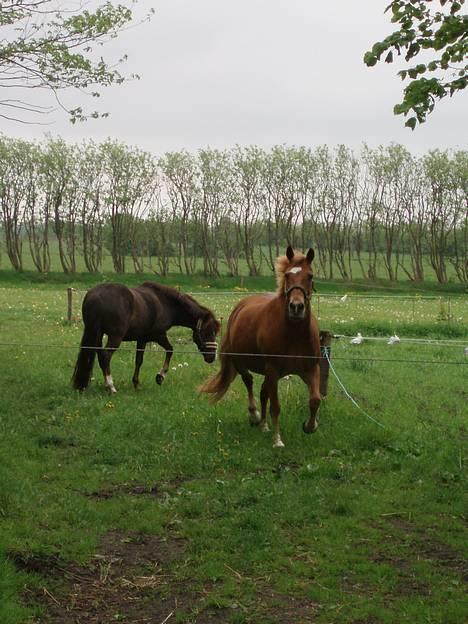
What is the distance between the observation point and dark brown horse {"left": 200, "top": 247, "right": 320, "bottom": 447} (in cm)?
815

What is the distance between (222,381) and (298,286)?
2.60 meters

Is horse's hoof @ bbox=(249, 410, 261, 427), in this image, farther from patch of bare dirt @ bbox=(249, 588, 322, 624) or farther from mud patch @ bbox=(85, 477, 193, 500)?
patch of bare dirt @ bbox=(249, 588, 322, 624)

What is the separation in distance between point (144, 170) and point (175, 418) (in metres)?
44.5

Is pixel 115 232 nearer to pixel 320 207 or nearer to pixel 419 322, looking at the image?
pixel 320 207

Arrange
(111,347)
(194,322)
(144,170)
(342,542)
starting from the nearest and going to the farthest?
(342,542)
(111,347)
(194,322)
(144,170)

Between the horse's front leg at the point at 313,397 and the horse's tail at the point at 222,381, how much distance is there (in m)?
1.53

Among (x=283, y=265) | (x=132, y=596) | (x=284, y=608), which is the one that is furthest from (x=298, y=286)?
(x=132, y=596)

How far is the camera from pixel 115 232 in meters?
52.8

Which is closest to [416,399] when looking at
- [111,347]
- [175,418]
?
[175,418]

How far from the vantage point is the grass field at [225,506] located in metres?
5.08

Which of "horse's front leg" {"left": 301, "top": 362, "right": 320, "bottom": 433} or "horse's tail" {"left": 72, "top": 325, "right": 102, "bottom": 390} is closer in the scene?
"horse's front leg" {"left": 301, "top": 362, "right": 320, "bottom": 433}

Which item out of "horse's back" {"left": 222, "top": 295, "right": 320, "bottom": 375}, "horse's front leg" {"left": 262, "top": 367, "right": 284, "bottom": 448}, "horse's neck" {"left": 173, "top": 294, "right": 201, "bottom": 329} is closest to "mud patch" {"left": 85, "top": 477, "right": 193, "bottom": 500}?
"horse's front leg" {"left": 262, "top": 367, "right": 284, "bottom": 448}

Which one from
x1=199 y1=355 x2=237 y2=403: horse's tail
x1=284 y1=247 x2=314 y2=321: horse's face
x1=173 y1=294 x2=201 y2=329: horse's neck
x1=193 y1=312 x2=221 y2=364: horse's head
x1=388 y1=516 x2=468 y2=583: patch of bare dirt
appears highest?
x1=284 y1=247 x2=314 y2=321: horse's face

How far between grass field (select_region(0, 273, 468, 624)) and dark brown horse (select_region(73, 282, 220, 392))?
0.51m
